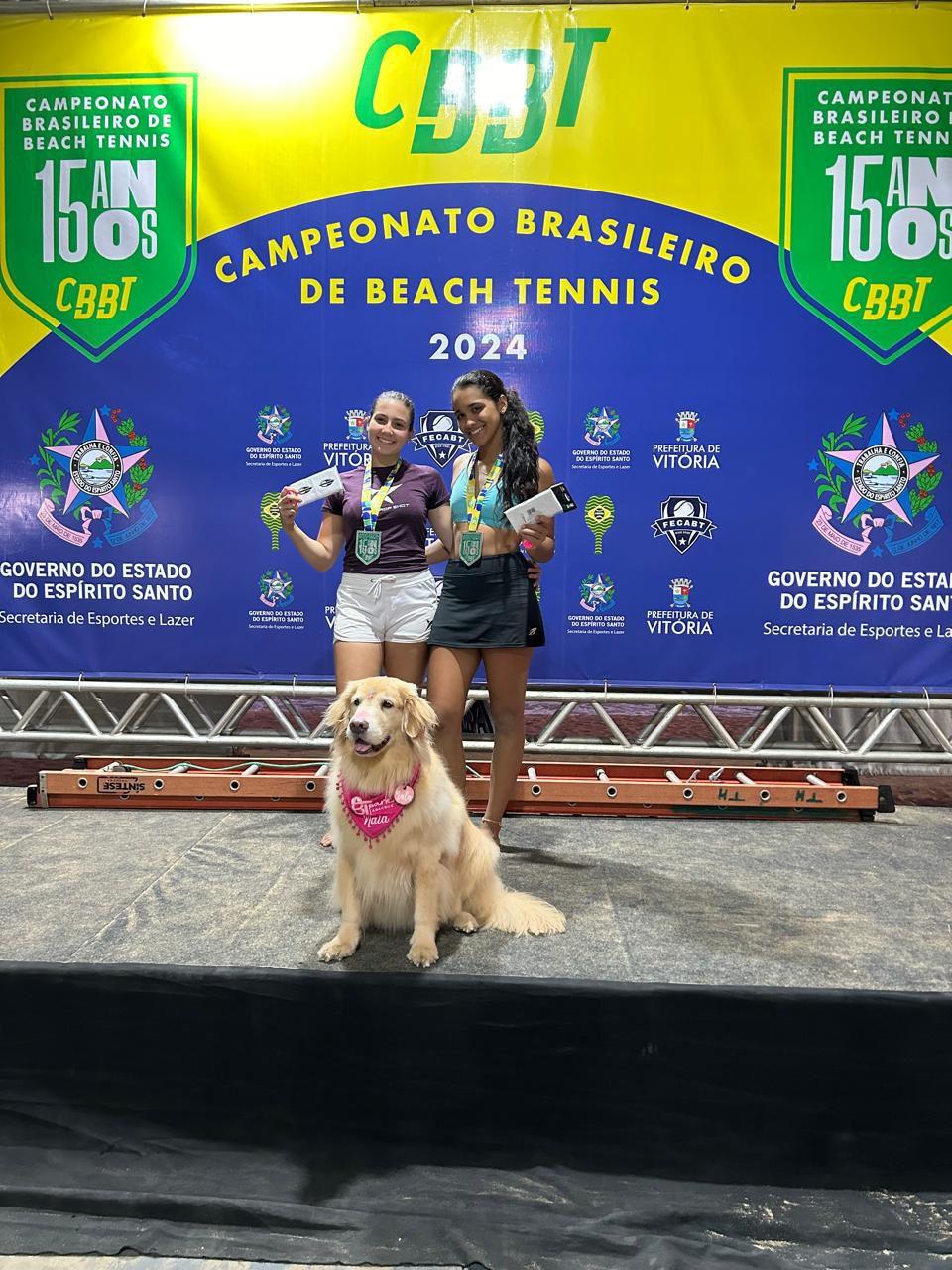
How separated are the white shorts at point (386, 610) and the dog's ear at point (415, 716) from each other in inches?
32.0

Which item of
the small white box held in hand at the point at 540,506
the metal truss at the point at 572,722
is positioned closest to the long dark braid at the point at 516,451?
the small white box held in hand at the point at 540,506

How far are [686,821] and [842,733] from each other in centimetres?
130

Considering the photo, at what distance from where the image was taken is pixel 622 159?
3973mm

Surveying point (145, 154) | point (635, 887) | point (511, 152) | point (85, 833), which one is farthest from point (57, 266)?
point (635, 887)

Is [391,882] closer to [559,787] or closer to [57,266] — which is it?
[559,787]

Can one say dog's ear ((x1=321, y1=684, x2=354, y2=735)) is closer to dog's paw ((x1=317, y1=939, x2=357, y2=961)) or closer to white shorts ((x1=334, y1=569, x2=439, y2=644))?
dog's paw ((x1=317, y1=939, x2=357, y2=961))

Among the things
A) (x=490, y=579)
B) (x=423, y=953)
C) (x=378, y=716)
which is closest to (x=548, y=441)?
(x=490, y=579)

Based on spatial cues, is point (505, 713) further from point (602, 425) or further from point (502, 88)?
point (502, 88)

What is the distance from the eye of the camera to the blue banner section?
4.04 m

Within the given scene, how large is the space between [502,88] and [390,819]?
3.39 m

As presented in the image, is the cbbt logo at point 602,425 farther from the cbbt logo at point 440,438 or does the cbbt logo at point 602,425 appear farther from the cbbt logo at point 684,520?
the cbbt logo at point 440,438

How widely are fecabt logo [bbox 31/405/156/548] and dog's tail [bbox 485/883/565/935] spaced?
272 cm

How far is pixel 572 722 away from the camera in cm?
482

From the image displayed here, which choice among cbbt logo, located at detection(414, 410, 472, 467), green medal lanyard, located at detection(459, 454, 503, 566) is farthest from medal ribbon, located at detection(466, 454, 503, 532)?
cbbt logo, located at detection(414, 410, 472, 467)
